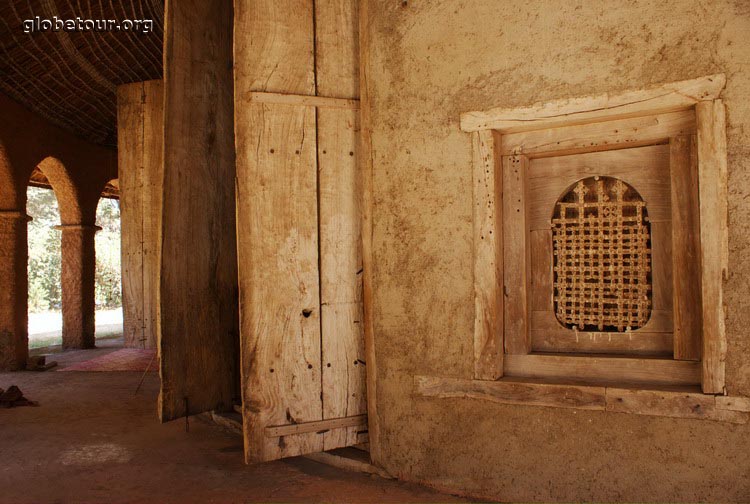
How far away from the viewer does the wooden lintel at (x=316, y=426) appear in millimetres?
3020

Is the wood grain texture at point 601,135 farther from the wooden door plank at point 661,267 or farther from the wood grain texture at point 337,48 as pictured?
the wood grain texture at point 337,48

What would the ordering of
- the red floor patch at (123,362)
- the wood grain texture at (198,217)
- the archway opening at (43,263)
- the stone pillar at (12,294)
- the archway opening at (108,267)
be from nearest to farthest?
the wood grain texture at (198,217) < the red floor patch at (123,362) < the stone pillar at (12,294) < the archway opening at (108,267) < the archway opening at (43,263)

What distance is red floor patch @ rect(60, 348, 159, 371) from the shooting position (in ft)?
20.7

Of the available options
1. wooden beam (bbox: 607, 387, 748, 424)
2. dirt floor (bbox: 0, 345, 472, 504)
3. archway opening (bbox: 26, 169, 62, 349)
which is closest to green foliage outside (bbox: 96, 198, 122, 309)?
archway opening (bbox: 26, 169, 62, 349)

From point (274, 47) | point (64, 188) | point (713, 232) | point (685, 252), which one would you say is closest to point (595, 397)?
point (685, 252)

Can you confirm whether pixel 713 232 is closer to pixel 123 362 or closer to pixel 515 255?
pixel 515 255

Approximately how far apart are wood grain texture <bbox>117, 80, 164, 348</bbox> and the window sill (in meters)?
5.31

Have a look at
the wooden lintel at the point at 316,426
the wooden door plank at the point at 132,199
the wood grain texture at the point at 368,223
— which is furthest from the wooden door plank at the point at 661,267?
the wooden door plank at the point at 132,199

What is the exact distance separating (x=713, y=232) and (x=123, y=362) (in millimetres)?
6232

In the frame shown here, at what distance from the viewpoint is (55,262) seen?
66.5 feet

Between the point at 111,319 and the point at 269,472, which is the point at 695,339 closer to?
the point at 269,472

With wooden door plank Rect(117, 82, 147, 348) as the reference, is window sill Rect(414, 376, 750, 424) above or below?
below

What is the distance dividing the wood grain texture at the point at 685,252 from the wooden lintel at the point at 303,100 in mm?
1678

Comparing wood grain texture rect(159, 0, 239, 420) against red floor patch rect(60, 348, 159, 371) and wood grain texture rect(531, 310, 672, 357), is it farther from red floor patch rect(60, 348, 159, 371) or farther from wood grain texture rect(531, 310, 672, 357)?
red floor patch rect(60, 348, 159, 371)
